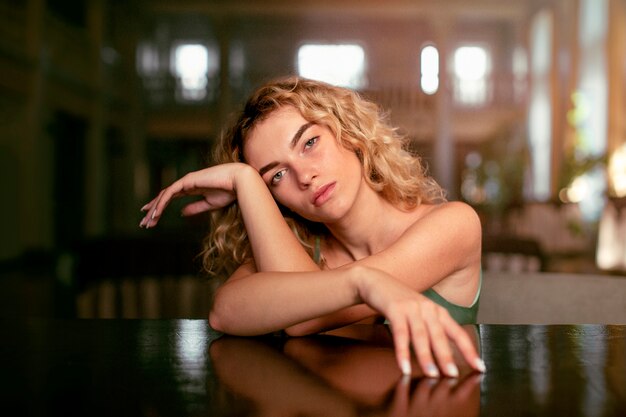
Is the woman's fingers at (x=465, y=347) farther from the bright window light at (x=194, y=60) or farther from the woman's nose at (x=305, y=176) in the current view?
the bright window light at (x=194, y=60)

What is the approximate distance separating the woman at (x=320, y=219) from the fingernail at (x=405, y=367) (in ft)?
0.33

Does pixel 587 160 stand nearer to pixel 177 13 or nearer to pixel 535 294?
pixel 535 294

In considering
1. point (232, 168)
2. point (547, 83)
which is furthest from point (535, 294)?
point (547, 83)

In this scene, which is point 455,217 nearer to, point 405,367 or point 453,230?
point 453,230

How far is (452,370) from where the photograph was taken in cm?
81

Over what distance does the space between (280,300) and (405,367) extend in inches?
13.1

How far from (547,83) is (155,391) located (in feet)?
42.5

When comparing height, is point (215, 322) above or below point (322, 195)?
below

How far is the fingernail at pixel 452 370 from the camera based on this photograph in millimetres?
812

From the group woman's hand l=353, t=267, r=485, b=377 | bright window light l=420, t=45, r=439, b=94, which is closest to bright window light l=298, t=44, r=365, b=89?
bright window light l=420, t=45, r=439, b=94

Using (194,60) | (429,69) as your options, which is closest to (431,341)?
(429,69)

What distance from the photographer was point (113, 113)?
41.7 feet

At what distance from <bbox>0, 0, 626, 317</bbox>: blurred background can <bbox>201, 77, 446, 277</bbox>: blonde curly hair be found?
4.56m

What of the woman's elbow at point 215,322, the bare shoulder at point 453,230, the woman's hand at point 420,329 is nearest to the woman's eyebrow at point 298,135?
the bare shoulder at point 453,230
